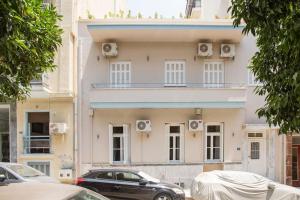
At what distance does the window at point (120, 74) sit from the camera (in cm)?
2038

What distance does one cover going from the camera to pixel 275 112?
21.9 ft

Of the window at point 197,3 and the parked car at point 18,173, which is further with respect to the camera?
the window at point 197,3

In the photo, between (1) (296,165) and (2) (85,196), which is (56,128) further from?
(2) (85,196)

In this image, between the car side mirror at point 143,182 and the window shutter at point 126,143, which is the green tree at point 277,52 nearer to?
the car side mirror at point 143,182

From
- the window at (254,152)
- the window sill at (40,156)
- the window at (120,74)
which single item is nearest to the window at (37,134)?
the window sill at (40,156)

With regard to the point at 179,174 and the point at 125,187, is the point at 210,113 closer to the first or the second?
the point at 179,174

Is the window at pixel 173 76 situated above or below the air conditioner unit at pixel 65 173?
above

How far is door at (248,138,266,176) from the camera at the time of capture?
2070cm

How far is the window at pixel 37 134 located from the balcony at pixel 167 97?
9.13ft

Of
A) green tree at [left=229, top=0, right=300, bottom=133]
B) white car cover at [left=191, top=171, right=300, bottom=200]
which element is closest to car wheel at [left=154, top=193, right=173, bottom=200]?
white car cover at [left=191, top=171, right=300, bottom=200]

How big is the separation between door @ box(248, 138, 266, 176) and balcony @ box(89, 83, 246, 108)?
101 inches

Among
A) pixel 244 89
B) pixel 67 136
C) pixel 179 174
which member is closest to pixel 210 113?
pixel 244 89

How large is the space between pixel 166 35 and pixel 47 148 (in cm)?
788

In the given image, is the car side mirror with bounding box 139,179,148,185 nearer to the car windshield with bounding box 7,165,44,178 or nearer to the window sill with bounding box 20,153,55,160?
the car windshield with bounding box 7,165,44,178
